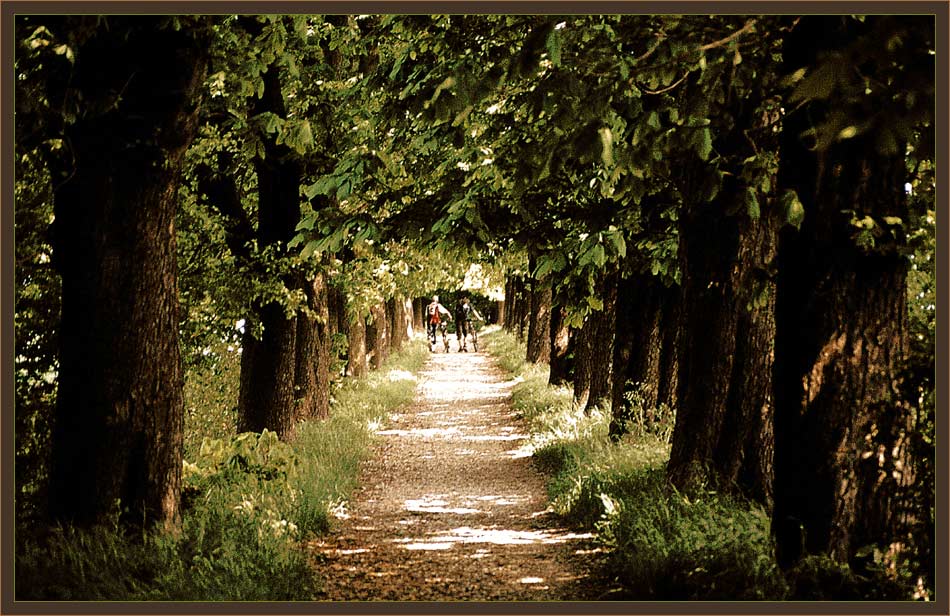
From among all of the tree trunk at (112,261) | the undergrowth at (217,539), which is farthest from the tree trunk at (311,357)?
the tree trunk at (112,261)

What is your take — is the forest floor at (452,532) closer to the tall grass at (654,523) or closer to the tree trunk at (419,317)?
the tall grass at (654,523)

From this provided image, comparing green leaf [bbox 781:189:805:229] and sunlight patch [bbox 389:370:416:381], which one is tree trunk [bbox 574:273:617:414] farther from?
sunlight patch [bbox 389:370:416:381]

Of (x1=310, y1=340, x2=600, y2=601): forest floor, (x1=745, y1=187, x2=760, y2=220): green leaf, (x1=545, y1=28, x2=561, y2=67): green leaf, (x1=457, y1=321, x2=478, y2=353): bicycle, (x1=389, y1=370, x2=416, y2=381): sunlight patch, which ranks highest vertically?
(x1=545, y1=28, x2=561, y2=67): green leaf

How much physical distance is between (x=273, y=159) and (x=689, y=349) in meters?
6.32

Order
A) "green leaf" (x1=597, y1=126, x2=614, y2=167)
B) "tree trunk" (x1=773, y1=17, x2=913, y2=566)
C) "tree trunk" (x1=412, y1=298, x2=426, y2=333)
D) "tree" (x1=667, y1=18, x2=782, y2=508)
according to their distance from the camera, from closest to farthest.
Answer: "green leaf" (x1=597, y1=126, x2=614, y2=167) → "tree trunk" (x1=773, y1=17, x2=913, y2=566) → "tree" (x1=667, y1=18, x2=782, y2=508) → "tree trunk" (x1=412, y1=298, x2=426, y2=333)

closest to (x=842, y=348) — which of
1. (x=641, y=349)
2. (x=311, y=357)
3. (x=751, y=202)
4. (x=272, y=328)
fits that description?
(x=751, y=202)

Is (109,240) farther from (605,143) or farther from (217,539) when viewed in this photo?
(605,143)

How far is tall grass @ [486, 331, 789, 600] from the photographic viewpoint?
5.88 metres

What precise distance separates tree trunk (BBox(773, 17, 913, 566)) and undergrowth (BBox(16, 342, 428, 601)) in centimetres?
363

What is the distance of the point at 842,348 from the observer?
5328 millimetres

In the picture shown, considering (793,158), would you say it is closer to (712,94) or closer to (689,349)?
(712,94)

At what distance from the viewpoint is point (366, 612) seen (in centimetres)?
498

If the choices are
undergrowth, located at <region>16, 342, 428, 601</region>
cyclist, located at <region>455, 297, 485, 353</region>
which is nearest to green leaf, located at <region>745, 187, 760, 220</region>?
undergrowth, located at <region>16, 342, 428, 601</region>

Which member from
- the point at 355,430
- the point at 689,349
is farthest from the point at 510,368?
the point at 689,349
